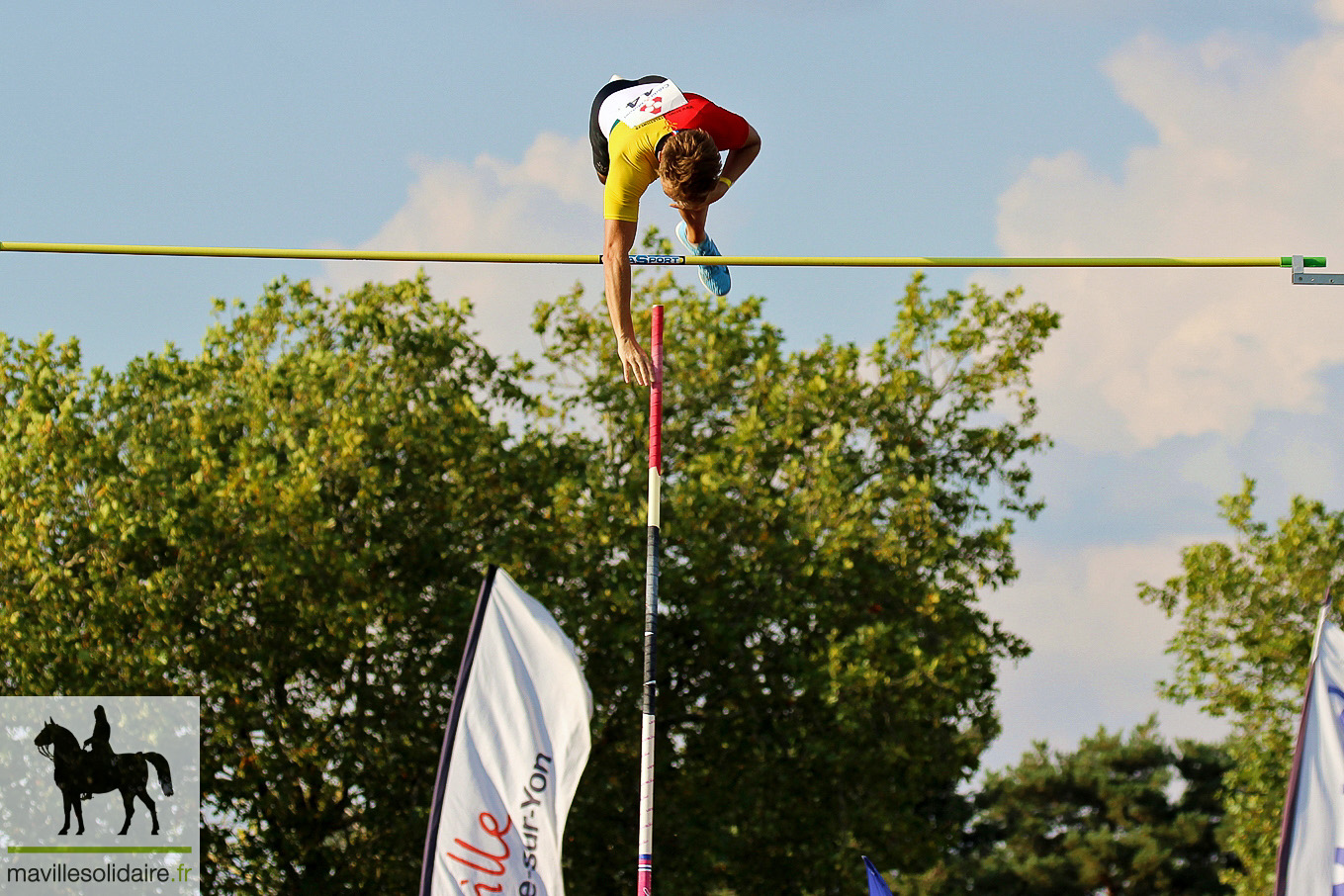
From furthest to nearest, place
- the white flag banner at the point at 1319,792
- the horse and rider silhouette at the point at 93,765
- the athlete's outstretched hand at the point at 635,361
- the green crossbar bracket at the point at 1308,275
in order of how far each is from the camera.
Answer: the horse and rider silhouette at the point at 93,765 → the white flag banner at the point at 1319,792 → the green crossbar bracket at the point at 1308,275 → the athlete's outstretched hand at the point at 635,361

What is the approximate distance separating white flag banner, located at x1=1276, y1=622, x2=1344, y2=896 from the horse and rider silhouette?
437 inches

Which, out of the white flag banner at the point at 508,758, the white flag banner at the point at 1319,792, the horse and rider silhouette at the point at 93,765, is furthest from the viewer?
the horse and rider silhouette at the point at 93,765

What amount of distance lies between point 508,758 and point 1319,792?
6.64m

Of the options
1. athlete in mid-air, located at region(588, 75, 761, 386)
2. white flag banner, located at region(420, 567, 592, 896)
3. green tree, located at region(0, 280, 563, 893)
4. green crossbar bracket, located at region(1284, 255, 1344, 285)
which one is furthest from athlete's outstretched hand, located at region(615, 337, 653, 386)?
Answer: green tree, located at region(0, 280, 563, 893)

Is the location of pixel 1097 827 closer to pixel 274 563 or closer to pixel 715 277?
pixel 274 563

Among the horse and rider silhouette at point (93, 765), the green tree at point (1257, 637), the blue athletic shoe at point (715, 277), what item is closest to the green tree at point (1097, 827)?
the green tree at point (1257, 637)

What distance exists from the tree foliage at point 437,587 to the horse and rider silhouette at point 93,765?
0.51 m

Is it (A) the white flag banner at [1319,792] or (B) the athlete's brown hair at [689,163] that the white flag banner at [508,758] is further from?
(B) the athlete's brown hair at [689,163]

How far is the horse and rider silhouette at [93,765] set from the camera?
1652 cm

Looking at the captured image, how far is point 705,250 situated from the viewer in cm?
884

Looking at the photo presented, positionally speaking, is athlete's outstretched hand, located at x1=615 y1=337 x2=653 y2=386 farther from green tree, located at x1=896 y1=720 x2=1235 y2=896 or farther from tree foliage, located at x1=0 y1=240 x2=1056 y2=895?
green tree, located at x1=896 y1=720 x2=1235 y2=896

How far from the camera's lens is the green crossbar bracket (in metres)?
8.63

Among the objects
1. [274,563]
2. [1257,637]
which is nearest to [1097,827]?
[1257,637]

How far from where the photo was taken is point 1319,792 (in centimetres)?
1319
